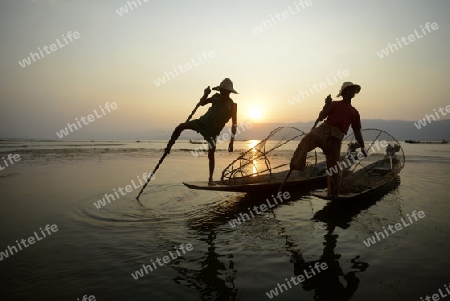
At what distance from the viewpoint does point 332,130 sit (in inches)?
271

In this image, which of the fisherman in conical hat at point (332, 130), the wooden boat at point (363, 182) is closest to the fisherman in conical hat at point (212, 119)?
the fisherman in conical hat at point (332, 130)

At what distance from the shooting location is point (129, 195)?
9117mm

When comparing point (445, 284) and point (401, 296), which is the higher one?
point (401, 296)

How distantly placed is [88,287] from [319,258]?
3483 millimetres

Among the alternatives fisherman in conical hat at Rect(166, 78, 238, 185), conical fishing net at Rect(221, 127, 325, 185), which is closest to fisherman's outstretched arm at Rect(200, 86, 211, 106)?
fisherman in conical hat at Rect(166, 78, 238, 185)

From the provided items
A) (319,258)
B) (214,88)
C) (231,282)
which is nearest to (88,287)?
(231,282)

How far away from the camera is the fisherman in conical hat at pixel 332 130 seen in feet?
22.4

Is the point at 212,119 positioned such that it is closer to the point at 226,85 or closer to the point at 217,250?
the point at 226,85

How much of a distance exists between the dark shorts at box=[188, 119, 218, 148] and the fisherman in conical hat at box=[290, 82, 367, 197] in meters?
2.39

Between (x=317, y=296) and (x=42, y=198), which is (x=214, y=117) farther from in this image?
(x=42, y=198)

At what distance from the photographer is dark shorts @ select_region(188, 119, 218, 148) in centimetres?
769

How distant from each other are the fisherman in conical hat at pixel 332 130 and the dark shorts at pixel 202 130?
7.85 feet

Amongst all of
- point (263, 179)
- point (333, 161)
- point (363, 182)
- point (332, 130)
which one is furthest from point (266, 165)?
point (332, 130)

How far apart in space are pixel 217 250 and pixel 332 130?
429cm
